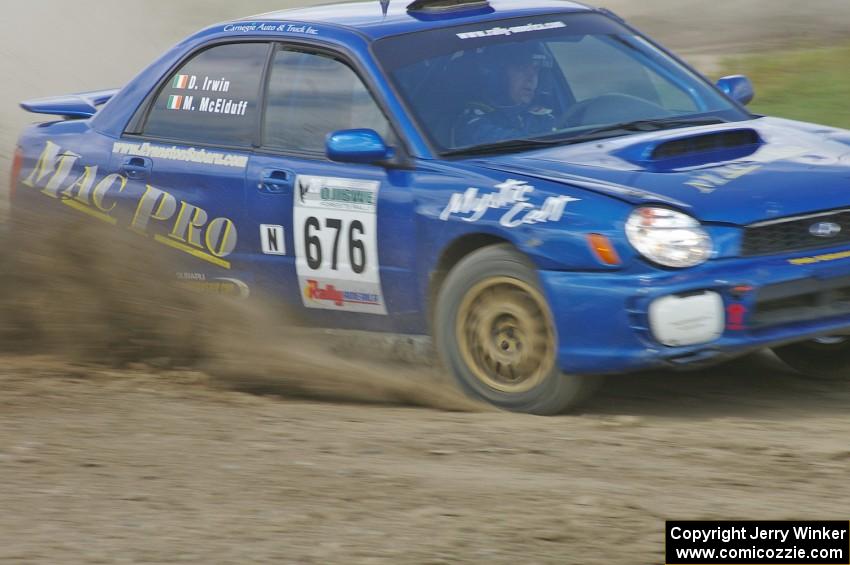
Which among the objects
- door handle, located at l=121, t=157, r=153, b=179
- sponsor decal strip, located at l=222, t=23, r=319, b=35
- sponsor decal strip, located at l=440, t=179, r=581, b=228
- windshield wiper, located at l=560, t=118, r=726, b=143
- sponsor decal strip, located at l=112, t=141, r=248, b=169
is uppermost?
sponsor decal strip, located at l=222, t=23, r=319, b=35

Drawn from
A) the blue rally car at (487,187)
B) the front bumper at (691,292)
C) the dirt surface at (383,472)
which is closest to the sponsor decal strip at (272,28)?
the blue rally car at (487,187)

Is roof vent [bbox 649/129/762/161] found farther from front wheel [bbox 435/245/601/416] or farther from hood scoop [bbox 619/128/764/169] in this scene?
front wheel [bbox 435/245/601/416]

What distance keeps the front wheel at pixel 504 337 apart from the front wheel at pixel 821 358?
49.9 inches

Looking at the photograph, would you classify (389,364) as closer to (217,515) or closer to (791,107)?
(217,515)

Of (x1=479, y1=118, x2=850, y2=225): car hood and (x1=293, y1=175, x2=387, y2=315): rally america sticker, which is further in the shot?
(x1=293, y1=175, x2=387, y2=315): rally america sticker

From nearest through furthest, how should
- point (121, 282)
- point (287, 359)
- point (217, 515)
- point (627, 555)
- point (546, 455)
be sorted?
point (627, 555), point (217, 515), point (546, 455), point (287, 359), point (121, 282)

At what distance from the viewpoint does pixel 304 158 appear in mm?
6492

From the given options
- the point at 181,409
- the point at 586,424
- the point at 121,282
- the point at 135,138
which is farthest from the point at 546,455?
the point at 135,138

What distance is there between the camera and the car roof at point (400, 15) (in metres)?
6.62

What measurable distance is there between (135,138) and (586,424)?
288cm

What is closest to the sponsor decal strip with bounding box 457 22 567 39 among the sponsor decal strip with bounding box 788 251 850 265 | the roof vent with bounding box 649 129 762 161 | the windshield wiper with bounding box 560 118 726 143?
the windshield wiper with bounding box 560 118 726 143

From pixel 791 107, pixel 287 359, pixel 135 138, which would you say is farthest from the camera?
pixel 791 107

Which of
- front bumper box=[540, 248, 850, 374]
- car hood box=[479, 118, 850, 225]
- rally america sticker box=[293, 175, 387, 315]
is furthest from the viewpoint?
rally america sticker box=[293, 175, 387, 315]

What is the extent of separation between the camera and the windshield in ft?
20.6
